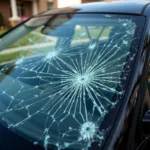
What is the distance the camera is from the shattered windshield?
49.2 inches

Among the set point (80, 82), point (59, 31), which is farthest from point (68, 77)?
point (59, 31)

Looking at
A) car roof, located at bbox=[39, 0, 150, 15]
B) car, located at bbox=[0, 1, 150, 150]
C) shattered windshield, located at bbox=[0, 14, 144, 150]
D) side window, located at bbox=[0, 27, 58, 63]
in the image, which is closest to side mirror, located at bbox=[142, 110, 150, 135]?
car, located at bbox=[0, 1, 150, 150]

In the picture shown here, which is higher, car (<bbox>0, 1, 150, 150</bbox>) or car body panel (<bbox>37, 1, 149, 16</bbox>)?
car body panel (<bbox>37, 1, 149, 16</bbox>)

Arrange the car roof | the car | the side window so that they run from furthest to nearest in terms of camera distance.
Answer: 1. the side window
2. the car roof
3. the car

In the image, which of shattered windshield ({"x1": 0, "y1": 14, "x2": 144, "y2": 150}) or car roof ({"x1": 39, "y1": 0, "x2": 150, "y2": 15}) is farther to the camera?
car roof ({"x1": 39, "y1": 0, "x2": 150, "y2": 15})

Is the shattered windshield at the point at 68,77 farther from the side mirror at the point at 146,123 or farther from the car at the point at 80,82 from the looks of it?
the side mirror at the point at 146,123

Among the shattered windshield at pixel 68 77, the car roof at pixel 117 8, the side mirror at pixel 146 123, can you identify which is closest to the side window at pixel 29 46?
the shattered windshield at pixel 68 77

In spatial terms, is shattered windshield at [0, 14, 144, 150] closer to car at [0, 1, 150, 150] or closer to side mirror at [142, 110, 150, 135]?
car at [0, 1, 150, 150]

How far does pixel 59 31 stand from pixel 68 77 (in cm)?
58

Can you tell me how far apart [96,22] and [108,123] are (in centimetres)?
92

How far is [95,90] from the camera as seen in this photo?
4.74 ft

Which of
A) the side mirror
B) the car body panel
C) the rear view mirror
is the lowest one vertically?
the side mirror

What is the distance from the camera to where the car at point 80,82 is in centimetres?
121

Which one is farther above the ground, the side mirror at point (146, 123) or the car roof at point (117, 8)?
the car roof at point (117, 8)
